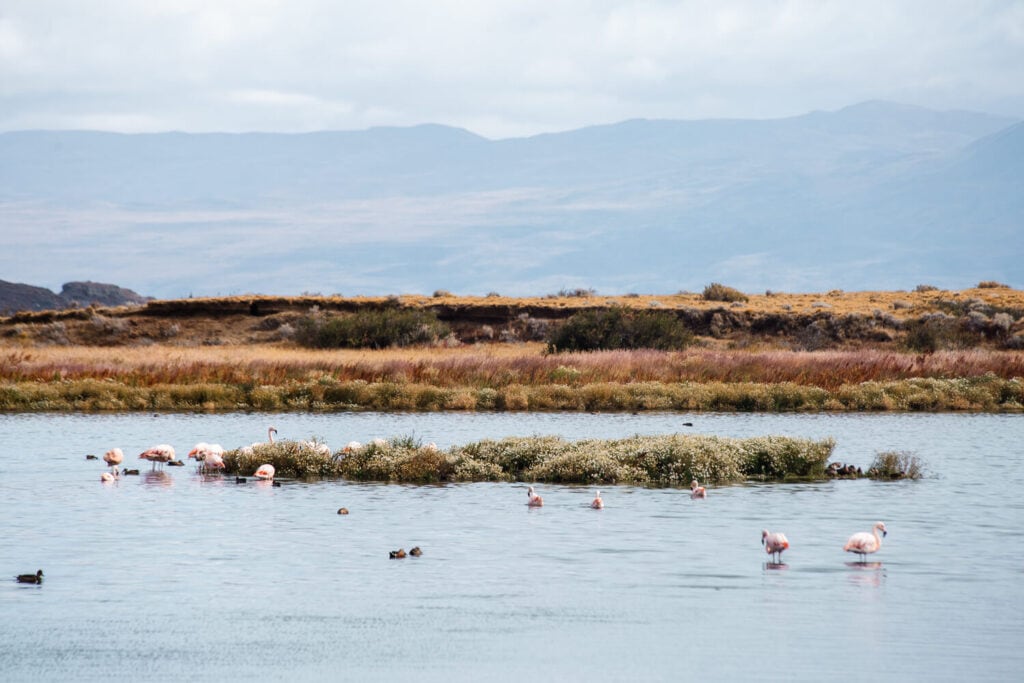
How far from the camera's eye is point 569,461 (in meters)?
25.4

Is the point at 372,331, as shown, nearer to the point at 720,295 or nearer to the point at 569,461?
the point at 720,295

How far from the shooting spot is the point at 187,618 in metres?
15.1

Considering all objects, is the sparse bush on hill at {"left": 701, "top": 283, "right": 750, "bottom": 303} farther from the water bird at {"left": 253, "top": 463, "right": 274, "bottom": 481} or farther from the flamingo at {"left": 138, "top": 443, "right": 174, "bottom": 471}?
the water bird at {"left": 253, "top": 463, "right": 274, "bottom": 481}

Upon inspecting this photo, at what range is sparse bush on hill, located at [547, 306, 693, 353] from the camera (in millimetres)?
58969

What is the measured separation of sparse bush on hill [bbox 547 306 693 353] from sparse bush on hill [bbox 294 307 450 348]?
816cm

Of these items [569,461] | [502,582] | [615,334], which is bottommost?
[502,582]

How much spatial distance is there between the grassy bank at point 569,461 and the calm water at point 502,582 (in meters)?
0.70

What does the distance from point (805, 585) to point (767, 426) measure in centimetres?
2059

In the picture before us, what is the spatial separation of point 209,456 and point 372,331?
4017 centimetres

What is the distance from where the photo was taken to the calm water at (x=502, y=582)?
13477 mm

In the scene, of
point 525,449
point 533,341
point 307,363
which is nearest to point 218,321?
point 533,341

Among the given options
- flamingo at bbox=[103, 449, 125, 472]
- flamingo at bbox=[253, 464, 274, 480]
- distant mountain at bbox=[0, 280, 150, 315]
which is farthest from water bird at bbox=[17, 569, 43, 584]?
distant mountain at bbox=[0, 280, 150, 315]

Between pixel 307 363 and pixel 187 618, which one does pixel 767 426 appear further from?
pixel 187 618

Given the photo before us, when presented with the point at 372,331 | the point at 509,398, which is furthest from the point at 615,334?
the point at 509,398
